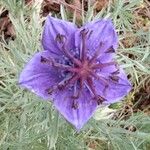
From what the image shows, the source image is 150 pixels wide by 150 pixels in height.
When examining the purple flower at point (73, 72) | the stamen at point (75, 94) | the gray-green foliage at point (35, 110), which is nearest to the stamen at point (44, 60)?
the purple flower at point (73, 72)

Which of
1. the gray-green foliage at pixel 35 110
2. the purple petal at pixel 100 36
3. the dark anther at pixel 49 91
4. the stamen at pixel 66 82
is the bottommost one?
the gray-green foliage at pixel 35 110

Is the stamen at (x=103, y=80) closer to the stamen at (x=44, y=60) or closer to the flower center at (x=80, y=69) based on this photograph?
the flower center at (x=80, y=69)

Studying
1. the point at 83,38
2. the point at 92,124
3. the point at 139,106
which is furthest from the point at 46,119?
the point at 139,106

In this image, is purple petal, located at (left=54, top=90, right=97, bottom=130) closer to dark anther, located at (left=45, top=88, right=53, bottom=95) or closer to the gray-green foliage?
dark anther, located at (left=45, top=88, right=53, bottom=95)

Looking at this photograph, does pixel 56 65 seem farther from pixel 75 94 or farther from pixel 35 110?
pixel 35 110

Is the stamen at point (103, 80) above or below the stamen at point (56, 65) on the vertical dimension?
below

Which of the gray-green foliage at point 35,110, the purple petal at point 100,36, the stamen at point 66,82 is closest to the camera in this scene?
the stamen at point 66,82
